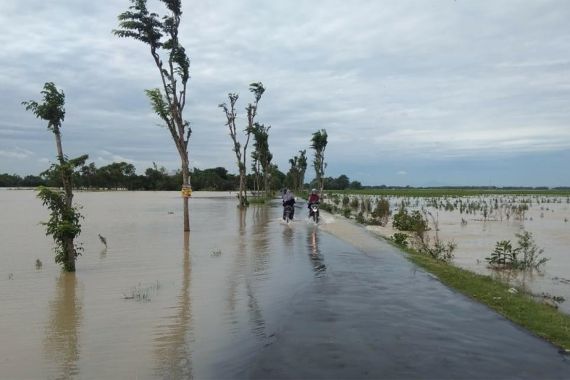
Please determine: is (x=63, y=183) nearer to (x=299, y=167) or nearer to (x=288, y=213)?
(x=288, y=213)

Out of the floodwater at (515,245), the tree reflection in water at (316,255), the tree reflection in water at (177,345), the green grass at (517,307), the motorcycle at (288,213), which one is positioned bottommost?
the floodwater at (515,245)

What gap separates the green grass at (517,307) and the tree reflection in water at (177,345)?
4.52m

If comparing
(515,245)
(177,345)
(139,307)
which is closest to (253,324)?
(177,345)

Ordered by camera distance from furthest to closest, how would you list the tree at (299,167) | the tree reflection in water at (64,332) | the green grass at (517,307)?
the tree at (299,167)
the green grass at (517,307)
the tree reflection in water at (64,332)

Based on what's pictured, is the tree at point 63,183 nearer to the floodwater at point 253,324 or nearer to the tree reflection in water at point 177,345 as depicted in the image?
the floodwater at point 253,324

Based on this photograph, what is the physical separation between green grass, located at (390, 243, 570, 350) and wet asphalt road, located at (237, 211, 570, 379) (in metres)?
0.22

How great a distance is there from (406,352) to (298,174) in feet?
282

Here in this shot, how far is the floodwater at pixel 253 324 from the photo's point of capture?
528 cm

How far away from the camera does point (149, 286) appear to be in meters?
9.84

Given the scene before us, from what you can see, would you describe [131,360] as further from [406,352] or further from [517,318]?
[517,318]

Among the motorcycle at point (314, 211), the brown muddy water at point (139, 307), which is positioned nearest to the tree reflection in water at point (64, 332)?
the brown muddy water at point (139, 307)

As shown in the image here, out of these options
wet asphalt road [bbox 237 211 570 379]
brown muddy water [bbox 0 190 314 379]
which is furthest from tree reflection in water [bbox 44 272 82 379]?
wet asphalt road [bbox 237 211 570 379]

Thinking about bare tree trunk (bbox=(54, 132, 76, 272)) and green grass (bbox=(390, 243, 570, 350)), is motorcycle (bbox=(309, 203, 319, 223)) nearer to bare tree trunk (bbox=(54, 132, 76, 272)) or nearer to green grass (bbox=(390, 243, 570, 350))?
green grass (bbox=(390, 243, 570, 350))

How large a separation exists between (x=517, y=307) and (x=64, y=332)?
6.87 metres
